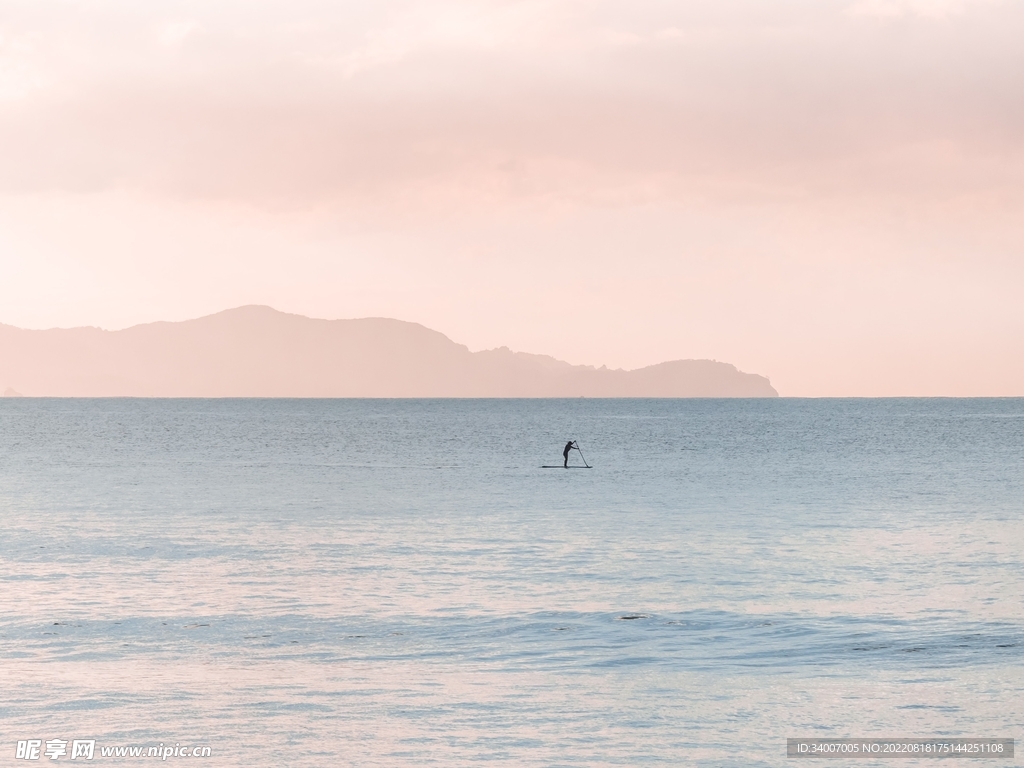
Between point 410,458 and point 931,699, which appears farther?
point 410,458

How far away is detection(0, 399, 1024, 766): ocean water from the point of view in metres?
14.6

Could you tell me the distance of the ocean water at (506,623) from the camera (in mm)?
14570

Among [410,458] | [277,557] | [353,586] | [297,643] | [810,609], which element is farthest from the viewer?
[410,458]

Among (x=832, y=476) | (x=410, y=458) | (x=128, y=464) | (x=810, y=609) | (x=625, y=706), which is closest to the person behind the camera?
(x=625, y=706)

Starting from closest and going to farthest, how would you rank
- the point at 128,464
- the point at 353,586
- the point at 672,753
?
the point at 672,753 < the point at 353,586 < the point at 128,464

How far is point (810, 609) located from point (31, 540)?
76.8ft

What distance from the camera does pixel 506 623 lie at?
69.4 ft

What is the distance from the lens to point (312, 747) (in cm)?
1377

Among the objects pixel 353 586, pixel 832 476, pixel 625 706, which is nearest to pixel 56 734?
pixel 625 706

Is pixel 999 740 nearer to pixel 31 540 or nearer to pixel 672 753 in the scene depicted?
pixel 672 753

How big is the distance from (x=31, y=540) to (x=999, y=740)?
28.5 meters

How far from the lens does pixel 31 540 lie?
3353cm

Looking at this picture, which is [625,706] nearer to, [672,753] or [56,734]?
[672,753]

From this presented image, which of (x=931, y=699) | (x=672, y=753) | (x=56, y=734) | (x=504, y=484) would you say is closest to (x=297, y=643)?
(x=56, y=734)
